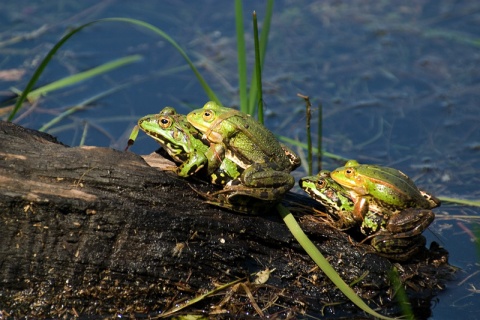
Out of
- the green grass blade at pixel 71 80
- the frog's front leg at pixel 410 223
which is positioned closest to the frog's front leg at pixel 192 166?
the frog's front leg at pixel 410 223

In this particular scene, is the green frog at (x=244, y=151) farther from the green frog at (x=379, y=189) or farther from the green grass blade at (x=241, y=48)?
the green grass blade at (x=241, y=48)

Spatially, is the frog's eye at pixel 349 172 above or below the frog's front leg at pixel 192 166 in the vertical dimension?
below

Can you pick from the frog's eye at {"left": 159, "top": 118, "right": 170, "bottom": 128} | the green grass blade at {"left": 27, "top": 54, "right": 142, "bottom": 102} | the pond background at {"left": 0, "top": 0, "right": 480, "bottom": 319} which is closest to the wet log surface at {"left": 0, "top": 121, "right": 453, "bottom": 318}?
the frog's eye at {"left": 159, "top": 118, "right": 170, "bottom": 128}

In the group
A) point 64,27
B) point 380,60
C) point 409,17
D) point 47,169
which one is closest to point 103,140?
point 64,27

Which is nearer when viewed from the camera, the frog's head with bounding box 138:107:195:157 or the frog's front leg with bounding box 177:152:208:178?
the frog's front leg with bounding box 177:152:208:178

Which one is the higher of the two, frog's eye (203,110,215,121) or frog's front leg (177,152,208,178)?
frog's eye (203,110,215,121)

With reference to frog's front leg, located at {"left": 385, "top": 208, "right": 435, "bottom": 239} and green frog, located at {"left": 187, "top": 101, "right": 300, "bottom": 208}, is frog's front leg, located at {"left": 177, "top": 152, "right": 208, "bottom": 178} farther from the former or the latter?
frog's front leg, located at {"left": 385, "top": 208, "right": 435, "bottom": 239}

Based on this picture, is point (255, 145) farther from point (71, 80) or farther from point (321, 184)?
point (71, 80)
